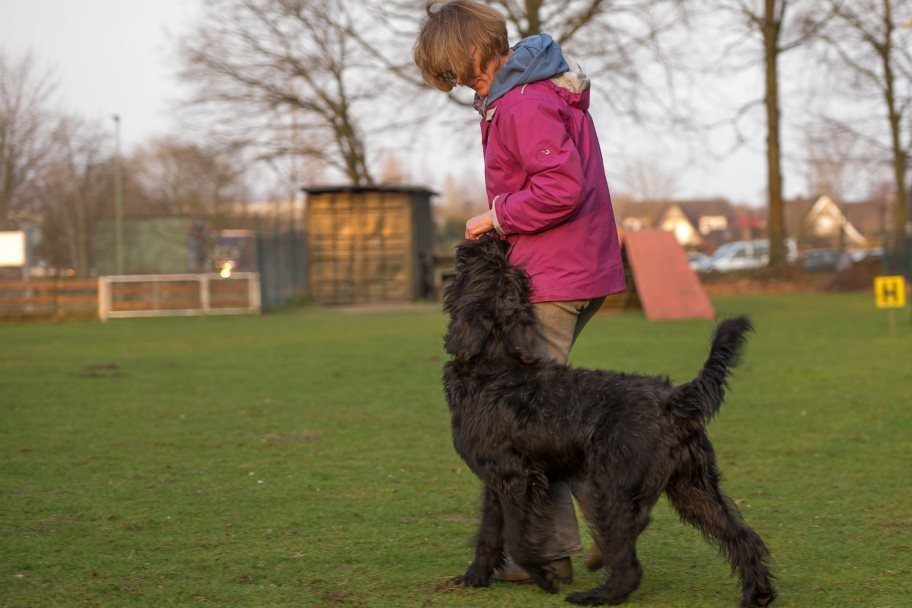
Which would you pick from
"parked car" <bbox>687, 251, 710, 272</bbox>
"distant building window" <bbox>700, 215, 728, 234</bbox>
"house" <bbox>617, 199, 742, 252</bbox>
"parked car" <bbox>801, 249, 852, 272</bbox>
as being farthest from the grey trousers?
"distant building window" <bbox>700, 215, 728, 234</bbox>

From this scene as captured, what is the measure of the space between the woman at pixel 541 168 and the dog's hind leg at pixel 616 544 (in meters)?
0.28

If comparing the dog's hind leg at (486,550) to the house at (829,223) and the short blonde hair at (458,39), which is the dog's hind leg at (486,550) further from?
the house at (829,223)

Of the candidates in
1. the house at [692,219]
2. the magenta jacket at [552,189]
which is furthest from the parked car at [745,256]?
the magenta jacket at [552,189]

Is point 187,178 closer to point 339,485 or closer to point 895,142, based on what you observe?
point 895,142

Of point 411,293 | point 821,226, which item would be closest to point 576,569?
point 411,293

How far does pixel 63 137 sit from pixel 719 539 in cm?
3087

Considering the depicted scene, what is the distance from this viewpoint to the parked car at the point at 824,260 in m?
33.4

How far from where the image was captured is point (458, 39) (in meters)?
4.02

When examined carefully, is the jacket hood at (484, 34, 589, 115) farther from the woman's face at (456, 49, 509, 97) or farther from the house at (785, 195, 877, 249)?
the house at (785, 195, 877, 249)

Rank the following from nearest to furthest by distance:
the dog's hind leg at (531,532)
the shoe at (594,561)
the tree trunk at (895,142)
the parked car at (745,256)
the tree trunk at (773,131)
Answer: the dog's hind leg at (531,532) < the shoe at (594,561) < the tree trunk at (773,131) < the tree trunk at (895,142) < the parked car at (745,256)

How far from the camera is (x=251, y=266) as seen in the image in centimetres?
2939

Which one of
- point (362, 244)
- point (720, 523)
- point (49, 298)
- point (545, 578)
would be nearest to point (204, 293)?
point (49, 298)

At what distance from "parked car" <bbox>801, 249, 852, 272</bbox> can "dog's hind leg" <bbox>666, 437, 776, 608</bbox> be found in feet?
98.6

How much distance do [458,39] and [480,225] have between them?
0.67 metres
